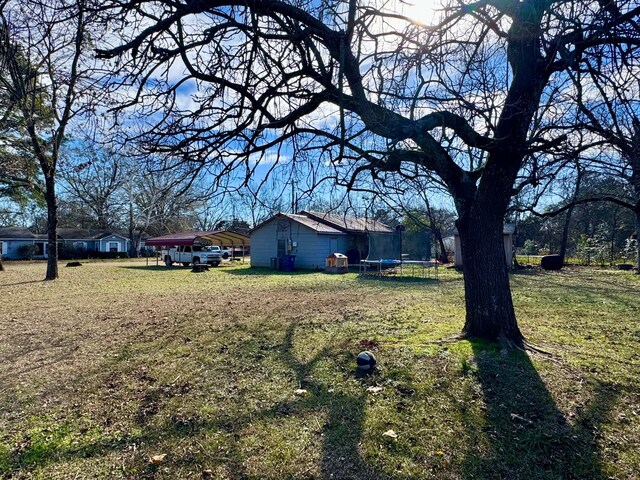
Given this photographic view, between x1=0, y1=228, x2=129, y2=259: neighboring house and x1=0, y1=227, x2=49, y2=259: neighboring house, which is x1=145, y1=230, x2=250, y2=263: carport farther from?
x1=0, y1=227, x2=49, y2=259: neighboring house

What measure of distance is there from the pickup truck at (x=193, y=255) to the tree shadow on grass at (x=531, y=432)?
75.2 ft

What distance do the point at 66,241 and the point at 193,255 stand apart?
82.5ft

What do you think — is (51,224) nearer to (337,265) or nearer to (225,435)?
(337,265)

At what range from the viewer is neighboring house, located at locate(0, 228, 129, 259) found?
3925cm

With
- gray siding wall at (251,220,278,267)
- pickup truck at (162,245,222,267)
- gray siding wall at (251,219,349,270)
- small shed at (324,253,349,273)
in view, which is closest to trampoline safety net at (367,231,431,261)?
small shed at (324,253,349,273)

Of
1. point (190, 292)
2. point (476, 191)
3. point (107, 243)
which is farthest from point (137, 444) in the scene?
point (107, 243)

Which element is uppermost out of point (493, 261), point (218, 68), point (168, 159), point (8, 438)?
point (218, 68)

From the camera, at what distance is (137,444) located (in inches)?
113

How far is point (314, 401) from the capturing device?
357 centimetres

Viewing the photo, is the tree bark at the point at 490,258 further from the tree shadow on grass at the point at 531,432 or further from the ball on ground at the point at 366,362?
the ball on ground at the point at 366,362

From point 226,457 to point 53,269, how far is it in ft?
53.2

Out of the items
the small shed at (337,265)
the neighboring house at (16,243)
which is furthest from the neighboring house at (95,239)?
the small shed at (337,265)

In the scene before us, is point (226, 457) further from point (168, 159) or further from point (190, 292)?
point (190, 292)

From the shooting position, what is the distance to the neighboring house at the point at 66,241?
39250 millimetres
